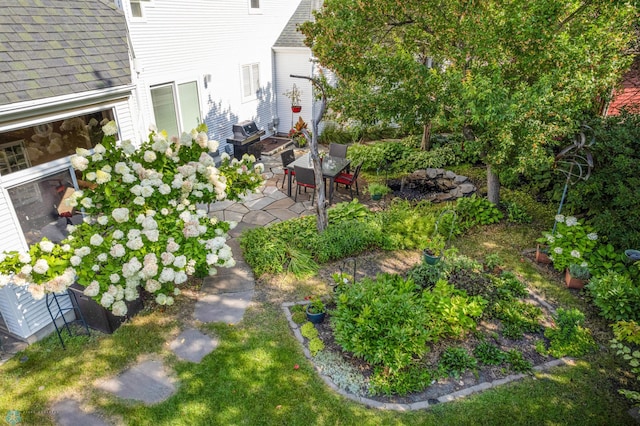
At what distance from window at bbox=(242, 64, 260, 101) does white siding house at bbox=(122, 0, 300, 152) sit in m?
0.03

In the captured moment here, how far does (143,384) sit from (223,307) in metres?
1.71

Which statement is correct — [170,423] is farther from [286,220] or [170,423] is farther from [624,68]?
[624,68]

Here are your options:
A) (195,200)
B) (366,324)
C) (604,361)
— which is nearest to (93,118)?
(195,200)

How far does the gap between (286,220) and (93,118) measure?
14.6 ft

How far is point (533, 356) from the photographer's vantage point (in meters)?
5.68

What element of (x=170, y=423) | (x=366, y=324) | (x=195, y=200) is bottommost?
(x=170, y=423)

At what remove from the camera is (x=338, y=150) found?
10977mm

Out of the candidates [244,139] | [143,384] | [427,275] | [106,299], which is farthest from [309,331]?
[244,139]

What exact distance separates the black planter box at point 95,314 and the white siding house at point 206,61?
11.4 feet

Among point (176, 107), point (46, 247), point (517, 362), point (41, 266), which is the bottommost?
point (517, 362)

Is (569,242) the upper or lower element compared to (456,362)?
upper

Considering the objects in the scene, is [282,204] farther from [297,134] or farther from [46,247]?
[46,247]

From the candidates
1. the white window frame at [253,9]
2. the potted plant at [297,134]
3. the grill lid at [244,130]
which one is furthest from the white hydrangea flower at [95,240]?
the white window frame at [253,9]

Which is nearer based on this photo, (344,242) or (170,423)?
(170,423)
